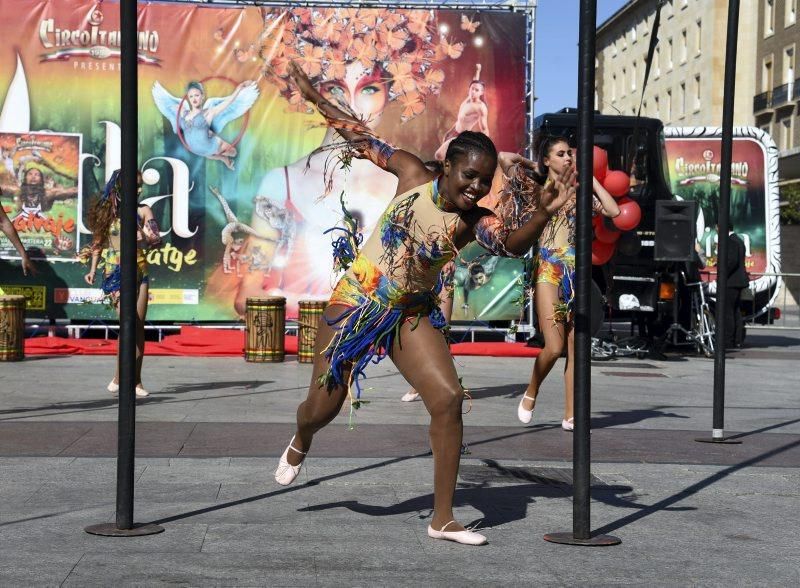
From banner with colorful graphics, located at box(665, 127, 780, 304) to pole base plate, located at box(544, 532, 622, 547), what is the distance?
58.2 ft

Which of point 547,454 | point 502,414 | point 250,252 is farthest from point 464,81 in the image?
point 547,454

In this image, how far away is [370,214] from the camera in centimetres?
1720

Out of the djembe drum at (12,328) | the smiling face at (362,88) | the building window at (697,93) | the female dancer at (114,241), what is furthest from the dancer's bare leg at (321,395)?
the building window at (697,93)

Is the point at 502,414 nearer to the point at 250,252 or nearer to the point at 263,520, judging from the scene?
the point at 263,520

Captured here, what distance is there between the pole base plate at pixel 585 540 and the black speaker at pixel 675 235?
1152cm

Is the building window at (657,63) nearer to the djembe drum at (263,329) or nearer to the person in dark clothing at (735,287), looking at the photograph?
the person in dark clothing at (735,287)

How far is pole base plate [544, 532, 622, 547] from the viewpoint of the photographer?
18.0ft

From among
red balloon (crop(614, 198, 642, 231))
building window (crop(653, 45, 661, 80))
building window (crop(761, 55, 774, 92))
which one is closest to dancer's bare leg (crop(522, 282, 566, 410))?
Result: red balloon (crop(614, 198, 642, 231))

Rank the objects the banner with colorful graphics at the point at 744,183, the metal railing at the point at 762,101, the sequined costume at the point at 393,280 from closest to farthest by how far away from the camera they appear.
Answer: the sequined costume at the point at 393,280 < the banner with colorful graphics at the point at 744,183 < the metal railing at the point at 762,101

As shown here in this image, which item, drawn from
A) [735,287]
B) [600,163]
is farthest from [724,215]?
[735,287]

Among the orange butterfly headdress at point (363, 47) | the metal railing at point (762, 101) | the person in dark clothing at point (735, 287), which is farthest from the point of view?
the metal railing at point (762, 101)

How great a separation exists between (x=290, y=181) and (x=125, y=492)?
12.0 m

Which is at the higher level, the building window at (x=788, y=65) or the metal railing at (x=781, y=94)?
the building window at (x=788, y=65)

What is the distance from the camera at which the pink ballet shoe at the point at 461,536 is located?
17.7 feet
